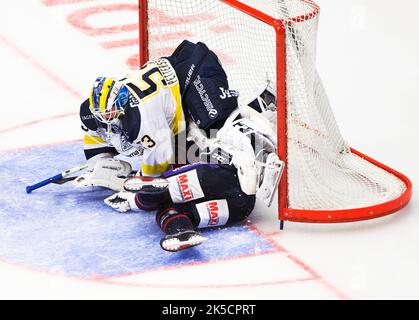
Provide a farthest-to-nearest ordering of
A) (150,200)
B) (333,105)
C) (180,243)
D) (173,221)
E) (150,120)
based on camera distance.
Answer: (333,105), (150,200), (150,120), (173,221), (180,243)

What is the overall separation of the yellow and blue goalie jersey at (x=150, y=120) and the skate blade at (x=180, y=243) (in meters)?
0.44

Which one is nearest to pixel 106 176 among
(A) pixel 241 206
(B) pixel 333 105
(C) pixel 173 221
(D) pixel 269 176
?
(C) pixel 173 221

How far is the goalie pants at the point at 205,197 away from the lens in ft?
15.3

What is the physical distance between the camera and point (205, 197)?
4.71 m

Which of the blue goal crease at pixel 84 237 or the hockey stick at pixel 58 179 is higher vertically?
the hockey stick at pixel 58 179

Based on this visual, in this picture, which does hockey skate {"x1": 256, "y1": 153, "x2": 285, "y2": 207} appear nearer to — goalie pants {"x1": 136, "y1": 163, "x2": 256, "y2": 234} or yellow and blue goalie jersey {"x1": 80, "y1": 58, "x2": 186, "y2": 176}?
goalie pants {"x1": 136, "y1": 163, "x2": 256, "y2": 234}

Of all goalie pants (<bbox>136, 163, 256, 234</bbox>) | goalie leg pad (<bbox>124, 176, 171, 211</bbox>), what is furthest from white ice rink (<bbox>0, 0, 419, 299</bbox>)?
goalie leg pad (<bbox>124, 176, 171, 211</bbox>)

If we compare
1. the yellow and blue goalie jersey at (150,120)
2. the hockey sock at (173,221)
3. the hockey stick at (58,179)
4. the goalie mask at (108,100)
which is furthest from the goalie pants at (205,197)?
the hockey stick at (58,179)

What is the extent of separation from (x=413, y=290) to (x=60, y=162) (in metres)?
1.97

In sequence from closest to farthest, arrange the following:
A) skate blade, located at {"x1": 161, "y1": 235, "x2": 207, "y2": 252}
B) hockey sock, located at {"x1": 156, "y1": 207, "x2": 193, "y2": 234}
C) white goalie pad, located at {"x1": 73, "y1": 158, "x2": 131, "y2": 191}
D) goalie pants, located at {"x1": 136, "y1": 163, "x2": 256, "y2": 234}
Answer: skate blade, located at {"x1": 161, "y1": 235, "x2": 207, "y2": 252}, hockey sock, located at {"x1": 156, "y1": 207, "x2": 193, "y2": 234}, goalie pants, located at {"x1": 136, "y1": 163, "x2": 256, "y2": 234}, white goalie pad, located at {"x1": 73, "y1": 158, "x2": 131, "y2": 191}

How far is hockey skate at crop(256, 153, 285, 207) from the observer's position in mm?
4598

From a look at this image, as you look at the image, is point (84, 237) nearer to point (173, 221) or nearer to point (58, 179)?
point (173, 221)

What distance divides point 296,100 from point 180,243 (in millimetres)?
777

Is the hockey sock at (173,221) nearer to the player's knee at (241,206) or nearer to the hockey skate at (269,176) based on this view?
the player's knee at (241,206)
